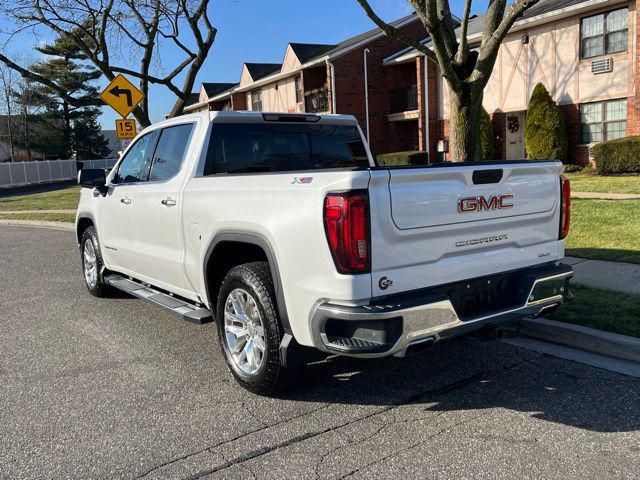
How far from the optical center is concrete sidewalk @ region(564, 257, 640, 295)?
20.2 feet

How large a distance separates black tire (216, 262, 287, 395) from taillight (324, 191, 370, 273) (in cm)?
73

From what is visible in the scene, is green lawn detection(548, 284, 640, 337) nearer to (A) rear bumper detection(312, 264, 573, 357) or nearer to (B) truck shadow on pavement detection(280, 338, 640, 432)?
(B) truck shadow on pavement detection(280, 338, 640, 432)

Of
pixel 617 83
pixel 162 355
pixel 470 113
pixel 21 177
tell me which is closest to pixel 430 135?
pixel 617 83

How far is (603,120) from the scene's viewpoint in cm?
2006

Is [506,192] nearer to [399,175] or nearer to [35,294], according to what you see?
[399,175]

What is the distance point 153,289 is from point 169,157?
1.32 meters

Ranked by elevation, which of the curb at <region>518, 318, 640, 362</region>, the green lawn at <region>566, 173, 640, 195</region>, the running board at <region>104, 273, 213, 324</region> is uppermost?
the green lawn at <region>566, 173, 640, 195</region>

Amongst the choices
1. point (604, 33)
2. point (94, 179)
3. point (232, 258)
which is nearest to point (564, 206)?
point (232, 258)

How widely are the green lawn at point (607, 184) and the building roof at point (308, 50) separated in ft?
61.8

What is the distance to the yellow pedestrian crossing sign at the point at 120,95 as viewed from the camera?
12898mm

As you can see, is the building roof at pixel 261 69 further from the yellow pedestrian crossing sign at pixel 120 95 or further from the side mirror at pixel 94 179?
the side mirror at pixel 94 179

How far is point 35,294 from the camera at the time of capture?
304 inches

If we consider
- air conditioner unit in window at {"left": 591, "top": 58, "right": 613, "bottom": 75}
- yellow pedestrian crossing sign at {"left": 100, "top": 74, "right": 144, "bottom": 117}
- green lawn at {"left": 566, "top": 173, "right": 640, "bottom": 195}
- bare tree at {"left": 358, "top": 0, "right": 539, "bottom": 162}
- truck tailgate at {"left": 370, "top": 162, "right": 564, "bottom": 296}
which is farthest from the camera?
air conditioner unit in window at {"left": 591, "top": 58, "right": 613, "bottom": 75}

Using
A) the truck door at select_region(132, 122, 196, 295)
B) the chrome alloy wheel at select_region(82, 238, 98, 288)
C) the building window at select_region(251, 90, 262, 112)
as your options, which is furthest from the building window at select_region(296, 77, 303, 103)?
the truck door at select_region(132, 122, 196, 295)
